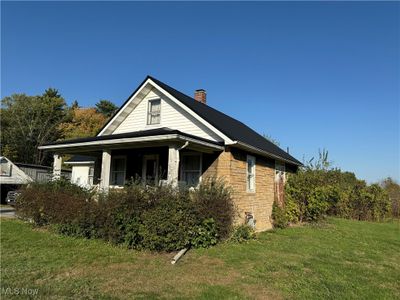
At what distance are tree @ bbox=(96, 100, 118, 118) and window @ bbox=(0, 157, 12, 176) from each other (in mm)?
24588

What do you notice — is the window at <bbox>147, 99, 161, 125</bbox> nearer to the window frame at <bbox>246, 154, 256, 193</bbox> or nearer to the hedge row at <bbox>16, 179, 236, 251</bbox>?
the window frame at <bbox>246, 154, 256, 193</bbox>

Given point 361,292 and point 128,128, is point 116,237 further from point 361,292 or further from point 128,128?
point 128,128

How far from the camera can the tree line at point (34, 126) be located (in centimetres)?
4038

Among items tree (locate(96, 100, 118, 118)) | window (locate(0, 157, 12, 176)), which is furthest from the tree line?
window (locate(0, 157, 12, 176))

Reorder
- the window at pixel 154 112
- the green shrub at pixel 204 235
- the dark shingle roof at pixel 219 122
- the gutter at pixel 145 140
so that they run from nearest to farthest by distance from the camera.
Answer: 1. the green shrub at pixel 204 235
2. the gutter at pixel 145 140
3. the dark shingle roof at pixel 219 122
4. the window at pixel 154 112

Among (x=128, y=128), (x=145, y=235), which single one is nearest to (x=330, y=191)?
(x=128, y=128)

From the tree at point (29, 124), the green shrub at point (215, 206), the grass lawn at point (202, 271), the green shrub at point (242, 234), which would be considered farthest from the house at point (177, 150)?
the tree at point (29, 124)

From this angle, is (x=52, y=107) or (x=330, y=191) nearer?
(x=330, y=191)

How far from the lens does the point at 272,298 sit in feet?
20.1

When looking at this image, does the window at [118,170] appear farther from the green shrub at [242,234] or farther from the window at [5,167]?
the window at [5,167]

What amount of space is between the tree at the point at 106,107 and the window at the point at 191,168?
39.9 metres

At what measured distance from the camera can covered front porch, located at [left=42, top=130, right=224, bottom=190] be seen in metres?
11.4

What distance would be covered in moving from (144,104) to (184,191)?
7.47 metres

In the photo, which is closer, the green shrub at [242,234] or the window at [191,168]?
the green shrub at [242,234]
